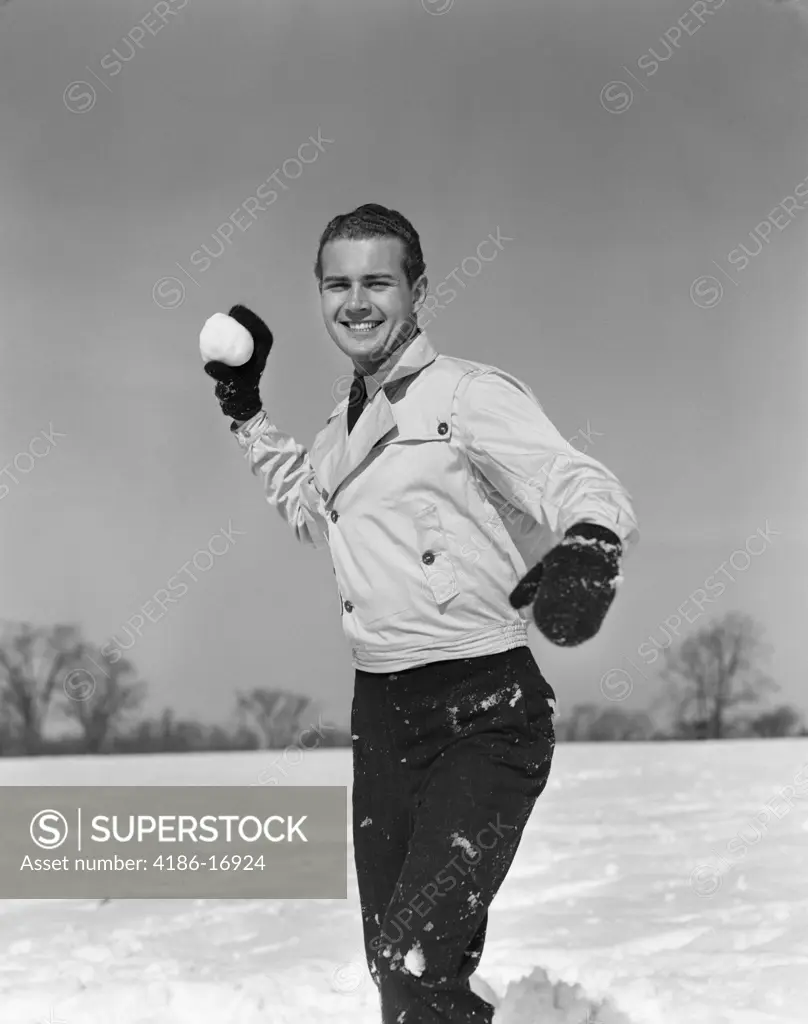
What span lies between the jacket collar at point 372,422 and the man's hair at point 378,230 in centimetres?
13

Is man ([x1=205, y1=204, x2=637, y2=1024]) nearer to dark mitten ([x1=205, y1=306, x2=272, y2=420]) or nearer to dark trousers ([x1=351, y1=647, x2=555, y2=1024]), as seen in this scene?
dark trousers ([x1=351, y1=647, x2=555, y2=1024])

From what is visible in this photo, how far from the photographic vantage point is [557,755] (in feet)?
25.0

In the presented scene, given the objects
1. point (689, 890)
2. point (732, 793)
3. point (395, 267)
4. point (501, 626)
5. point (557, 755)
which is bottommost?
point (557, 755)

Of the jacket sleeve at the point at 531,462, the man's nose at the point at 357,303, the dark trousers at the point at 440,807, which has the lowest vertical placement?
the dark trousers at the point at 440,807

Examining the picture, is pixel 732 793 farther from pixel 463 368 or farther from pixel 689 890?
pixel 463 368

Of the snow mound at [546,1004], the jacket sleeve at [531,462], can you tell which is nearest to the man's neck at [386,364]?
the jacket sleeve at [531,462]

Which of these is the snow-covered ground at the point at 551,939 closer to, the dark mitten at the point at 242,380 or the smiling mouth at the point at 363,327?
the dark mitten at the point at 242,380

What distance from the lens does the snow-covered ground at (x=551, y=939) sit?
8.84 ft

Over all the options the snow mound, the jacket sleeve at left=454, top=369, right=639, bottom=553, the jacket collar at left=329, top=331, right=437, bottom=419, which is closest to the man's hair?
the jacket collar at left=329, top=331, right=437, bottom=419

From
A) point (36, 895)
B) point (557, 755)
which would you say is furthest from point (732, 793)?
point (36, 895)

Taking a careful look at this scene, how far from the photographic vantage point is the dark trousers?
5.27ft

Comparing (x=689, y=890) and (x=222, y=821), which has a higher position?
(x=689, y=890)

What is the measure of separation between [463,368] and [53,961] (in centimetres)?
227

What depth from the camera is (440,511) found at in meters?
1.73
